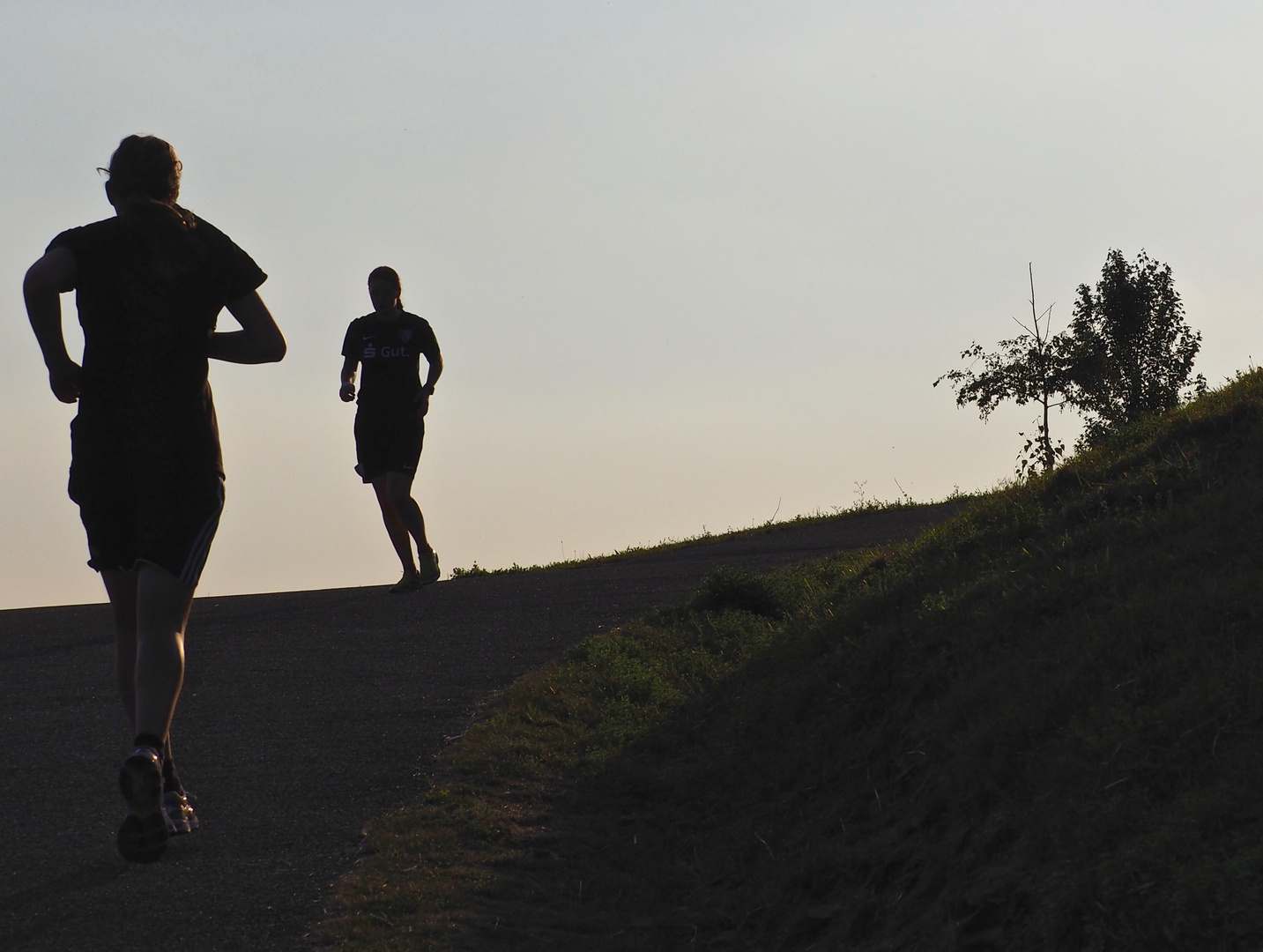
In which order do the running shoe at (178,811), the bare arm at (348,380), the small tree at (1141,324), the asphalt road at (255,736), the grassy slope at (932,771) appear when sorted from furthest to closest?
the small tree at (1141,324) → the bare arm at (348,380) → the asphalt road at (255,736) → the running shoe at (178,811) → the grassy slope at (932,771)

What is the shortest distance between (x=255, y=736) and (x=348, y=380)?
435 cm

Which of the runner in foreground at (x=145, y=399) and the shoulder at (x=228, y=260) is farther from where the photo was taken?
the shoulder at (x=228, y=260)

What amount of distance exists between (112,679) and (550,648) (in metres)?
2.68

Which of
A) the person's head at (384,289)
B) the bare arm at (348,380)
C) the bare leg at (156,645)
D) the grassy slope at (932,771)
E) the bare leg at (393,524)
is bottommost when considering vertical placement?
the grassy slope at (932,771)

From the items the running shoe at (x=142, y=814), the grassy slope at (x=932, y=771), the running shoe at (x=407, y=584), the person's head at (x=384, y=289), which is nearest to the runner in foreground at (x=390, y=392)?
the person's head at (x=384, y=289)

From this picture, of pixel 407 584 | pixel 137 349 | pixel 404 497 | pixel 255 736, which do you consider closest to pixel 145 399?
pixel 137 349

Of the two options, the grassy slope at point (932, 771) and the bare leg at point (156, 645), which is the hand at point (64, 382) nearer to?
the bare leg at point (156, 645)

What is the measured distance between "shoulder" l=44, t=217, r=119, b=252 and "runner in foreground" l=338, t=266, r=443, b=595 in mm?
6205

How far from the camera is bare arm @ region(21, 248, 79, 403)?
389 centimetres

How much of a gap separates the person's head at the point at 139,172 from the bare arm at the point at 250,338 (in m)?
0.40

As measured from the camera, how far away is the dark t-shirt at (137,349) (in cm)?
398

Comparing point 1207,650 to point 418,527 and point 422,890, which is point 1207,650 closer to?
point 422,890

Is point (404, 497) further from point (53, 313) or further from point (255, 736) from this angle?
point (53, 313)

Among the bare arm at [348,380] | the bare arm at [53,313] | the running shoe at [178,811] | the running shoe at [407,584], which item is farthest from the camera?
the running shoe at [407,584]
